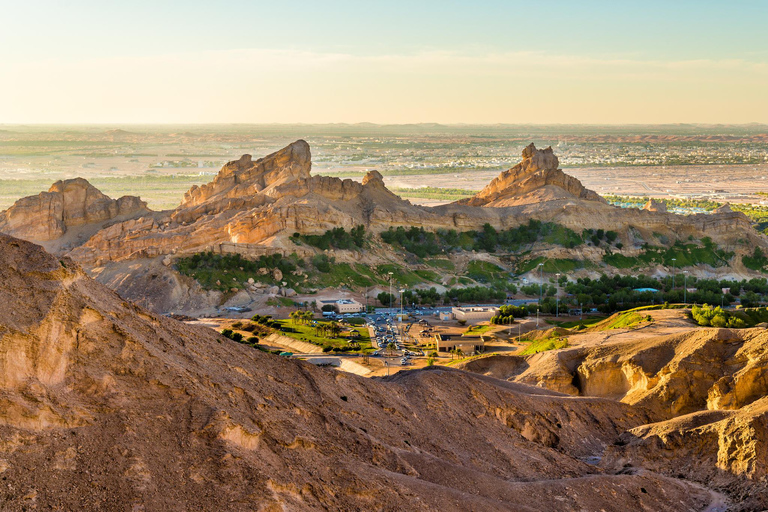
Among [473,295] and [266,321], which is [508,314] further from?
[266,321]

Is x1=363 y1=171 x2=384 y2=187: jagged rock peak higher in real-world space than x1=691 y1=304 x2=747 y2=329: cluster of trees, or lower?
higher

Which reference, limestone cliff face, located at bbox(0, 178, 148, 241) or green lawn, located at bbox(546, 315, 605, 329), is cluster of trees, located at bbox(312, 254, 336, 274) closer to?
green lawn, located at bbox(546, 315, 605, 329)

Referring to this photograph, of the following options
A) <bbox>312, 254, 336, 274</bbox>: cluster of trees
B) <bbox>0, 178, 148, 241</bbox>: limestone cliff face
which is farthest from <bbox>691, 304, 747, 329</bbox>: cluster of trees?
<bbox>0, 178, 148, 241</bbox>: limestone cliff face

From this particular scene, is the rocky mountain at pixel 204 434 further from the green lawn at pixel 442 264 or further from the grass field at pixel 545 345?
the green lawn at pixel 442 264

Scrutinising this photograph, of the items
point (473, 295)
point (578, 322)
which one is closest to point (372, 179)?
point (473, 295)

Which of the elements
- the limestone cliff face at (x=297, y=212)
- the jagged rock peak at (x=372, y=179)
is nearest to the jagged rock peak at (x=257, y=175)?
the limestone cliff face at (x=297, y=212)

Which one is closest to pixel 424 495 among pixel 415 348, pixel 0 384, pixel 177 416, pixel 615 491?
pixel 177 416

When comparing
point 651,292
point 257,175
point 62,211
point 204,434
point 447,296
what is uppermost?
point 257,175
